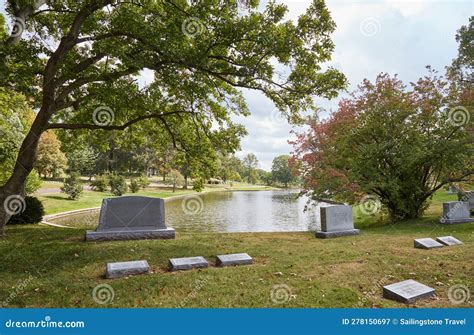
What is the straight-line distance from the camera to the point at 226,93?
12.5 m

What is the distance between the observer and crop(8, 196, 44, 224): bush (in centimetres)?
1323

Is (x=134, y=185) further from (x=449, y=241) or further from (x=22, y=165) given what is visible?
(x=449, y=241)

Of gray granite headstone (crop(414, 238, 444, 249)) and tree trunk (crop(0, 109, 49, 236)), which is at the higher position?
tree trunk (crop(0, 109, 49, 236))

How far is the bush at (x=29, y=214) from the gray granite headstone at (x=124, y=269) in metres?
9.92

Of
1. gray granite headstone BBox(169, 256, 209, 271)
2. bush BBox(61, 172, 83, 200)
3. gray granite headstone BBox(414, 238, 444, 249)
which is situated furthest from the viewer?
bush BBox(61, 172, 83, 200)

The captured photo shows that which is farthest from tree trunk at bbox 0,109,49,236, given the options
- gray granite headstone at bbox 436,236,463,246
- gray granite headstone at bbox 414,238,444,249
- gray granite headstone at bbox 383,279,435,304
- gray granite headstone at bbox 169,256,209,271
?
gray granite headstone at bbox 436,236,463,246

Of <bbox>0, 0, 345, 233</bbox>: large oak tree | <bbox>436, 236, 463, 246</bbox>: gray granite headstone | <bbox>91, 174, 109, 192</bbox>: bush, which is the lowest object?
<bbox>436, 236, 463, 246</bbox>: gray granite headstone

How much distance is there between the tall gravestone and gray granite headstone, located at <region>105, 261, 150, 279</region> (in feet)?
12.1

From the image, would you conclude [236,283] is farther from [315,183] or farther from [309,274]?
[315,183]

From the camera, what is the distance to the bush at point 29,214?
13.2 meters

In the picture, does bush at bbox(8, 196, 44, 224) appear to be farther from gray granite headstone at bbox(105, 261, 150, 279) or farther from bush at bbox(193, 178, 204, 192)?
gray granite headstone at bbox(105, 261, 150, 279)

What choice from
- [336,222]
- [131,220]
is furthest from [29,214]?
[336,222]

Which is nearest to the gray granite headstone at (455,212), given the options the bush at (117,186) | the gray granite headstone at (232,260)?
the gray granite headstone at (232,260)

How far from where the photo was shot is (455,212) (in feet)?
42.0
